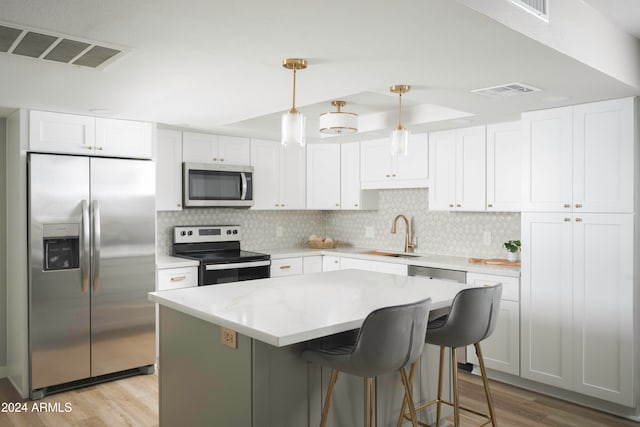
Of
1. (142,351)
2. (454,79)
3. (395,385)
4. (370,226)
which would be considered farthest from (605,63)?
(142,351)

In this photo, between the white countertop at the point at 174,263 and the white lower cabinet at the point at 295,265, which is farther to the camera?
the white lower cabinet at the point at 295,265

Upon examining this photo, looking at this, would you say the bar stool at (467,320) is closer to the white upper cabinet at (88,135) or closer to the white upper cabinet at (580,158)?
the white upper cabinet at (580,158)

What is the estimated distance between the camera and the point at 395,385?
2898 millimetres

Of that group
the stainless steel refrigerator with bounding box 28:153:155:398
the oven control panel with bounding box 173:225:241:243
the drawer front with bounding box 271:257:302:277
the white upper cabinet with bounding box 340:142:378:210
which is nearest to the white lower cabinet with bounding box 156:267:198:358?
the stainless steel refrigerator with bounding box 28:153:155:398

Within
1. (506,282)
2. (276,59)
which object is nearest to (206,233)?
(506,282)

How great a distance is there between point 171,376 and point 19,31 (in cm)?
185

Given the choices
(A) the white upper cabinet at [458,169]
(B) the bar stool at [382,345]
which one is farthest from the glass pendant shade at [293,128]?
(A) the white upper cabinet at [458,169]

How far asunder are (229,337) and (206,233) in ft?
9.78

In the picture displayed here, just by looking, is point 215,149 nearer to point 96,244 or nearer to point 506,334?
point 96,244

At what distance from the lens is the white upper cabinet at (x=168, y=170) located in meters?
4.65

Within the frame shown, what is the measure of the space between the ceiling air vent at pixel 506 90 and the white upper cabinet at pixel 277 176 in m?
2.63

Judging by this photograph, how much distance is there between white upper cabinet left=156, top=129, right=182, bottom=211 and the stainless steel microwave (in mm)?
66

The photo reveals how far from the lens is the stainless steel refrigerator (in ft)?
12.0

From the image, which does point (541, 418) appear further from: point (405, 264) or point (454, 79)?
point (454, 79)
